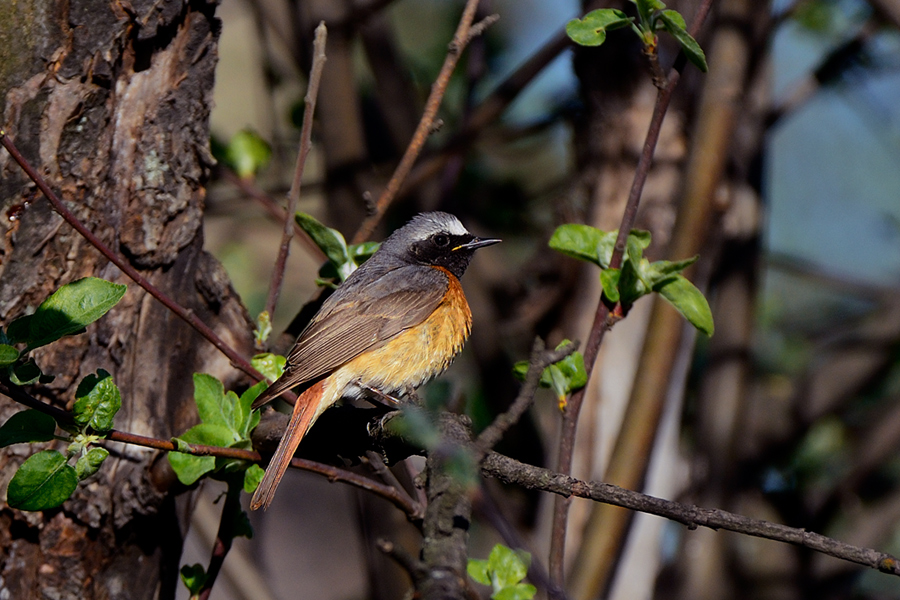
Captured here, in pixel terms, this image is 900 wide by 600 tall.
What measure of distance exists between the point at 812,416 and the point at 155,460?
15.3ft

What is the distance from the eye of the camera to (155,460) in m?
3.12

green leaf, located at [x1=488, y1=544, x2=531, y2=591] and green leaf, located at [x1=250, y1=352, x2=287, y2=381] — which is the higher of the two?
green leaf, located at [x1=250, y1=352, x2=287, y2=381]

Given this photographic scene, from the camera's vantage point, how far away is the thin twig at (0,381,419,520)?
2.23 meters

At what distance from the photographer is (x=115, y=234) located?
3.13m

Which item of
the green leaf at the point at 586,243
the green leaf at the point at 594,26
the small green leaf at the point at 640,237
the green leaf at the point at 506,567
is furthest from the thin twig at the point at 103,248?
the green leaf at the point at 594,26

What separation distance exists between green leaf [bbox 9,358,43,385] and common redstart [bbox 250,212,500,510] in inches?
51.2

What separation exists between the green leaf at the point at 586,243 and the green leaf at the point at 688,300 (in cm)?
23

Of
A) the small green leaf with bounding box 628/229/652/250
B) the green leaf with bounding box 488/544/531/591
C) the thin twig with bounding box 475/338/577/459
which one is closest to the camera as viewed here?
the thin twig with bounding box 475/338/577/459

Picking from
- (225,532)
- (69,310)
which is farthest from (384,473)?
(69,310)

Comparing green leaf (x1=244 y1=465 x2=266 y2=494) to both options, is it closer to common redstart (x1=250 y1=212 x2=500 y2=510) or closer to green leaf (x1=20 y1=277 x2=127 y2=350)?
common redstart (x1=250 y1=212 x2=500 y2=510)

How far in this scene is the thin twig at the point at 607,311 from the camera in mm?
2836

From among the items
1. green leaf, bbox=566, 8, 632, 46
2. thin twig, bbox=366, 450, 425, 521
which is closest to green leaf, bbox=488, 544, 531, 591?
thin twig, bbox=366, 450, 425, 521

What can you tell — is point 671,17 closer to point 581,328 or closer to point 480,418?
point 581,328

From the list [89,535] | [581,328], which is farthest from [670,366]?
[89,535]
